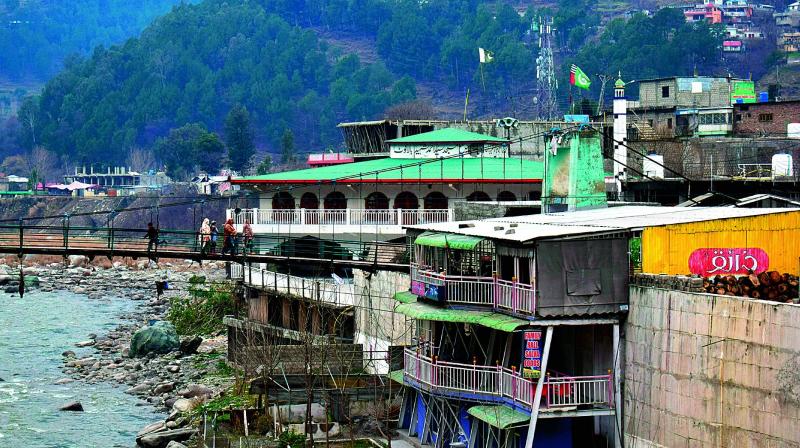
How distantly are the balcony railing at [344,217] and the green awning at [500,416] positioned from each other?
20.5 m

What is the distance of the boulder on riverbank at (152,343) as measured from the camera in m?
54.4

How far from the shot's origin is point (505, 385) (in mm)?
26391

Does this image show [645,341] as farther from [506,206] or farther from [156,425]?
[156,425]

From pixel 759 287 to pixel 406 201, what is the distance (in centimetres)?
2605

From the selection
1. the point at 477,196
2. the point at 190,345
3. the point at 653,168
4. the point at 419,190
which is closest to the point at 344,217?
the point at 419,190

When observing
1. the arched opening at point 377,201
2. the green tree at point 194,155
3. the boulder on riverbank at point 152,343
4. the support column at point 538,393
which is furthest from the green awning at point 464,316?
the green tree at point 194,155

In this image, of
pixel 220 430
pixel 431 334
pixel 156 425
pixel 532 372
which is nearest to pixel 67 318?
pixel 156 425

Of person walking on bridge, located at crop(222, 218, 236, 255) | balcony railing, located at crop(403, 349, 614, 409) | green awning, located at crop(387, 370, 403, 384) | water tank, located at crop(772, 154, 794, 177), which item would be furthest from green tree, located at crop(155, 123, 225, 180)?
balcony railing, located at crop(403, 349, 614, 409)

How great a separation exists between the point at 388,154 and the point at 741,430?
41629 millimetres

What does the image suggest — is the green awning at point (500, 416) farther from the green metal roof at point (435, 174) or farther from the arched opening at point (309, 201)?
the arched opening at point (309, 201)

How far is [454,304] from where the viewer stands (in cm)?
2806

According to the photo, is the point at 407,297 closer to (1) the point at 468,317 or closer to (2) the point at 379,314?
(1) the point at 468,317

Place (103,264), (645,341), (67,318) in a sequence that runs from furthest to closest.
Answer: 1. (103,264)
2. (67,318)
3. (645,341)

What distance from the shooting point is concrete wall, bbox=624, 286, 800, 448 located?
20953mm
